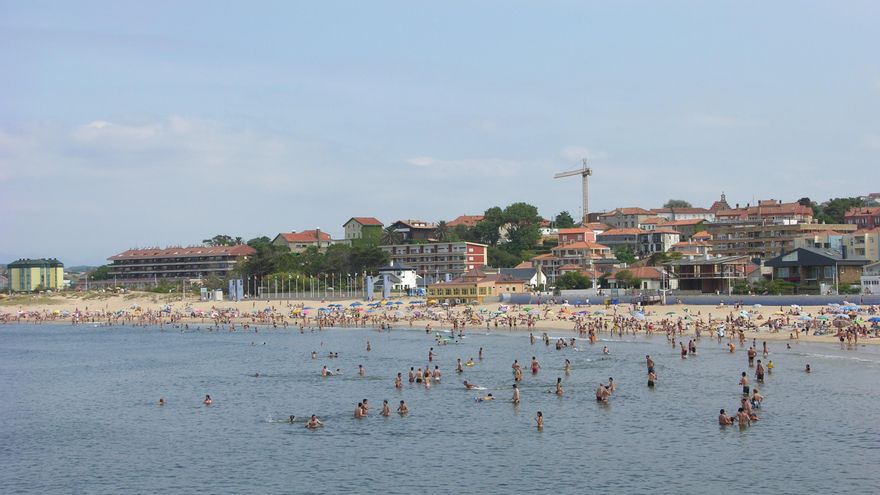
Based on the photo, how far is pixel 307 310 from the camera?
10081 cm

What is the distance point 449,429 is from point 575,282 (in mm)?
71771

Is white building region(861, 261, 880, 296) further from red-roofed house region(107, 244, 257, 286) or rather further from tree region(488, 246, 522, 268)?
red-roofed house region(107, 244, 257, 286)

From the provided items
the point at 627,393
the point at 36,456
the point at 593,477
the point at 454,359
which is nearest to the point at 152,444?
the point at 36,456

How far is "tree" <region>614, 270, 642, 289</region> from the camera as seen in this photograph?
327 feet

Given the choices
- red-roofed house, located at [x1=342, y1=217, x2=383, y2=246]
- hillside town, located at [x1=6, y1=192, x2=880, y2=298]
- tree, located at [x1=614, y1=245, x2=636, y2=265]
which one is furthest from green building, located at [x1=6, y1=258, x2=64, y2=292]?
tree, located at [x1=614, y1=245, x2=636, y2=265]

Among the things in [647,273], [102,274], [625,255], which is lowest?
[647,273]

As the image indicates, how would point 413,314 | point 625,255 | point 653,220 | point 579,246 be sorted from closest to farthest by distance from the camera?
point 413,314, point 579,246, point 625,255, point 653,220

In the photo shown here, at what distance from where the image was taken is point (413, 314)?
90.4 metres

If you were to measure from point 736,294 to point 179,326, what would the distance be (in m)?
56.5

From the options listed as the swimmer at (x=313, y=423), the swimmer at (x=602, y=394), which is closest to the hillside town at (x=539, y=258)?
the swimmer at (x=602, y=394)

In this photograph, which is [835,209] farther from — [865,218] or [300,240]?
[300,240]

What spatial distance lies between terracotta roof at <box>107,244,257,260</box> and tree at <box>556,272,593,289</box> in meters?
70.2

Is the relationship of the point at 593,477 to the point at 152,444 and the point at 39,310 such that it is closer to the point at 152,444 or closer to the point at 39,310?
the point at 152,444

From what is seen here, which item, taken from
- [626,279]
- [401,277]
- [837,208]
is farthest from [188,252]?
[837,208]
